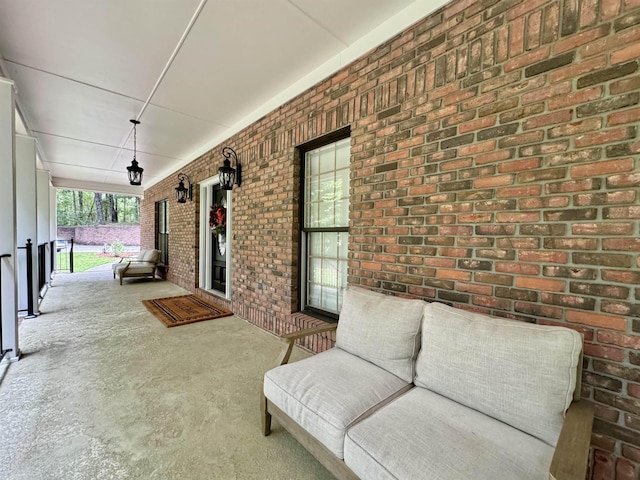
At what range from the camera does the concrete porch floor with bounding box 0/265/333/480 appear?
147cm

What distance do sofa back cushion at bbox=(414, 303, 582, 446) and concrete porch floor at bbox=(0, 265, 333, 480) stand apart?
2.77 feet

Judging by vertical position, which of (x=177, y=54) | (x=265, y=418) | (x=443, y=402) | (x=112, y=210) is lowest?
(x=265, y=418)

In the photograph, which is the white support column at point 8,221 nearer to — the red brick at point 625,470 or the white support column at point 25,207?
the white support column at point 25,207

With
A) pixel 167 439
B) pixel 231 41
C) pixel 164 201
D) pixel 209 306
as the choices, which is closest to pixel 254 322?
pixel 209 306

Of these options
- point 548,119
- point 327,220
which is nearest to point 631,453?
point 548,119

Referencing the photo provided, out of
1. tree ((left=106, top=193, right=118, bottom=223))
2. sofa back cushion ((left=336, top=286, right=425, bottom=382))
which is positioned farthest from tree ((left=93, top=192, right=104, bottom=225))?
sofa back cushion ((left=336, top=286, right=425, bottom=382))

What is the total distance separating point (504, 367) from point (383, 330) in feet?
2.10

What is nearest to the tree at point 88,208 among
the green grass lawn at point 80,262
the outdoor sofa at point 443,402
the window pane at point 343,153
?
the green grass lawn at point 80,262

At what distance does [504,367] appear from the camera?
1.24m

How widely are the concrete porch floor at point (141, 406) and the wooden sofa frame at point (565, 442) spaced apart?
0.20 m

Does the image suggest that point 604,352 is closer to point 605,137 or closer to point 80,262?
point 605,137

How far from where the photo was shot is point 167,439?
166cm

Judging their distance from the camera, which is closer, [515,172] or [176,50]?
[515,172]

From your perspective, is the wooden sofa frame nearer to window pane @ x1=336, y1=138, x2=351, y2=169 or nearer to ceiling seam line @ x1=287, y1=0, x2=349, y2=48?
window pane @ x1=336, y1=138, x2=351, y2=169
